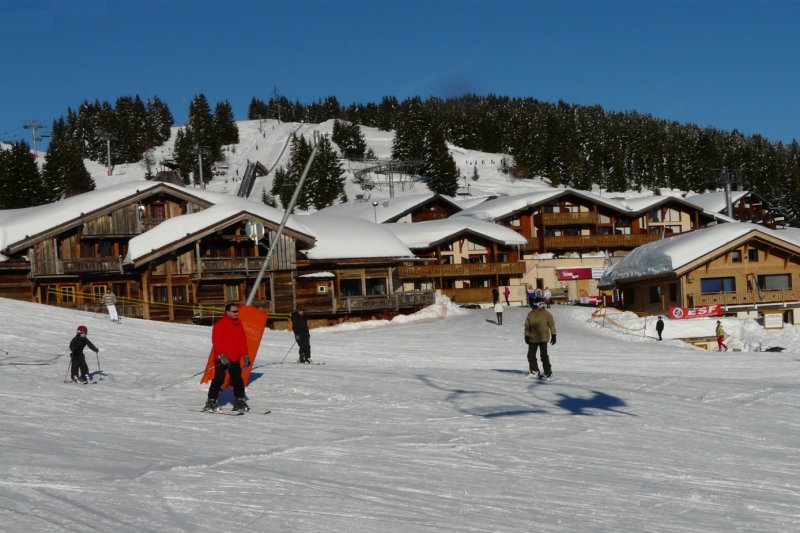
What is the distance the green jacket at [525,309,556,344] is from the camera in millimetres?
16922

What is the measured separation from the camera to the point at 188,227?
4328cm

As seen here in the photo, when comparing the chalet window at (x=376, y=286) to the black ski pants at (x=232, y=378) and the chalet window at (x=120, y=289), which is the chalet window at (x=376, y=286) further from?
the black ski pants at (x=232, y=378)

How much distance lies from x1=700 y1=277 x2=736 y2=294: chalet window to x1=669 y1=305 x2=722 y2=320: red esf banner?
13.0 feet

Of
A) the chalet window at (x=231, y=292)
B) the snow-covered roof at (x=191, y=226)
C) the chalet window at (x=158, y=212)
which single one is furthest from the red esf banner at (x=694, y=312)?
the chalet window at (x=158, y=212)

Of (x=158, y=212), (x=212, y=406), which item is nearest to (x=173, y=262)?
(x=158, y=212)

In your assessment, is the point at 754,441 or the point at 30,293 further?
the point at 30,293

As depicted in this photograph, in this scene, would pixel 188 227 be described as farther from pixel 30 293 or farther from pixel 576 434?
pixel 576 434

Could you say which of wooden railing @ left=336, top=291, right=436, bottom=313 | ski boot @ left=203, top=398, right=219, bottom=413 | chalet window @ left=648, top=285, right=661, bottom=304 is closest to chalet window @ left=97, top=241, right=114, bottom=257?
wooden railing @ left=336, top=291, right=436, bottom=313

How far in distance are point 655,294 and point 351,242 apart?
18.0m

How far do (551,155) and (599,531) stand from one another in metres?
136

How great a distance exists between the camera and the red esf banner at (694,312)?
4188 cm

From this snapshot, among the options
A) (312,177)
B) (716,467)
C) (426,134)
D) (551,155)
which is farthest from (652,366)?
(551,155)

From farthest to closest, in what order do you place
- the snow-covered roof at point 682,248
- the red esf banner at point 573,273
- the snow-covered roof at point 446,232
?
1. the red esf banner at point 573,273
2. the snow-covered roof at point 446,232
3. the snow-covered roof at point 682,248

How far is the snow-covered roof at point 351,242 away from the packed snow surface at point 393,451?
25.7m
